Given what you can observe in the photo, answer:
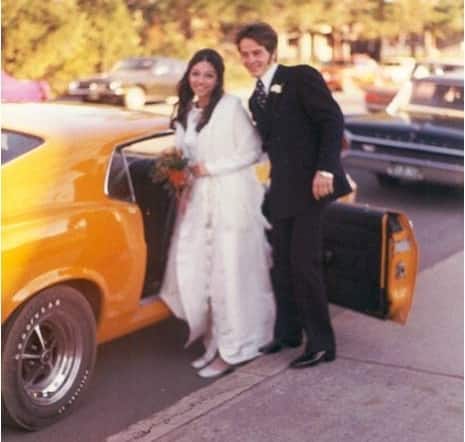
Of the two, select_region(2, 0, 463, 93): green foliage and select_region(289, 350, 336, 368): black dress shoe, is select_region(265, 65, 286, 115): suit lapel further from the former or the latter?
select_region(2, 0, 463, 93): green foliage

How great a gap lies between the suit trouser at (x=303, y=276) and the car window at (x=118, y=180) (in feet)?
2.62

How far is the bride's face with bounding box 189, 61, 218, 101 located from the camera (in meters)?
4.68

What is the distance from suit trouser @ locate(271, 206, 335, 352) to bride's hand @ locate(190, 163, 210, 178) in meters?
0.46

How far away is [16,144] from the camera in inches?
174

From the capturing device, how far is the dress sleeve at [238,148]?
472cm

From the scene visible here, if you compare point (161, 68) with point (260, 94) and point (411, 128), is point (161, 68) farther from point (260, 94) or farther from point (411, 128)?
point (260, 94)

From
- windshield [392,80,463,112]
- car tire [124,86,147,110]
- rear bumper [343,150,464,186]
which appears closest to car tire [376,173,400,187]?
rear bumper [343,150,464,186]

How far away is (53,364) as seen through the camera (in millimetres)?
4238

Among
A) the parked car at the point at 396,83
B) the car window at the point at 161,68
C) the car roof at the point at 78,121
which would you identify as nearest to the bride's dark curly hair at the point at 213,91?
the car roof at the point at 78,121

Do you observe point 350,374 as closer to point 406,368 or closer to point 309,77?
point 406,368

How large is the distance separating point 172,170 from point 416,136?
19.3 ft

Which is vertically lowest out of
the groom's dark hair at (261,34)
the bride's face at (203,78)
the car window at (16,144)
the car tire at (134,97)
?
the car tire at (134,97)

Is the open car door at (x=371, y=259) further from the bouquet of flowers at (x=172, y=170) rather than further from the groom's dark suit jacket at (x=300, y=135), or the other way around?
the bouquet of flowers at (x=172, y=170)

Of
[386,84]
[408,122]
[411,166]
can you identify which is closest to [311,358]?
[411,166]
